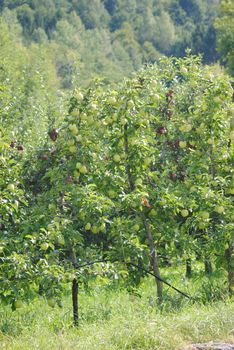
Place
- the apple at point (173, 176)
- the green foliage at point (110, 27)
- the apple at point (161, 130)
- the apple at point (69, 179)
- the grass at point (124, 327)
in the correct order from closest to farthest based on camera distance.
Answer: the grass at point (124, 327), the apple at point (69, 179), the apple at point (161, 130), the apple at point (173, 176), the green foliage at point (110, 27)

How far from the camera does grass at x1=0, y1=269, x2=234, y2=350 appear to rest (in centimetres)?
471

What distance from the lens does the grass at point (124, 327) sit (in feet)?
15.5

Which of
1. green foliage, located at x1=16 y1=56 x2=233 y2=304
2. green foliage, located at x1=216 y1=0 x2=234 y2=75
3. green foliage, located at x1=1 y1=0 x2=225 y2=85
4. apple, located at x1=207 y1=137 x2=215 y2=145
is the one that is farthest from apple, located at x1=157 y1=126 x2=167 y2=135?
green foliage, located at x1=1 y1=0 x2=225 y2=85

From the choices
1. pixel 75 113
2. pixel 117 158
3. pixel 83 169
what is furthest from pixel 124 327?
pixel 75 113

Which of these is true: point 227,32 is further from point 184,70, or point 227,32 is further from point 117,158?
point 117,158

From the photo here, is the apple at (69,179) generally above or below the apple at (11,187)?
below

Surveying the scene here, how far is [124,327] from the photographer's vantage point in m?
4.96

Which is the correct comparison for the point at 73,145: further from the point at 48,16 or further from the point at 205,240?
the point at 48,16

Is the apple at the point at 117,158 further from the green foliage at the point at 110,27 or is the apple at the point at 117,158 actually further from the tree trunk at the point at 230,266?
the green foliage at the point at 110,27

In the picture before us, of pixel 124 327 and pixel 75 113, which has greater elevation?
pixel 75 113

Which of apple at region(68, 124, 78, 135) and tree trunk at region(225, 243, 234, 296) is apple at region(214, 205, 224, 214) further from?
apple at region(68, 124, 78, 135)

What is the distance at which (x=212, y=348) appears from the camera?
4.53 meters

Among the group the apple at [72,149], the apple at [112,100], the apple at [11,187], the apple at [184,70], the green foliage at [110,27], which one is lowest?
the green foliage at [110,27]

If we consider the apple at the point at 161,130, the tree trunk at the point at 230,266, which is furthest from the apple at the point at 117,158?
the tree trunk at the point at 230,266
